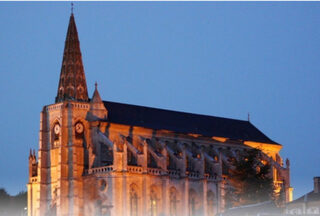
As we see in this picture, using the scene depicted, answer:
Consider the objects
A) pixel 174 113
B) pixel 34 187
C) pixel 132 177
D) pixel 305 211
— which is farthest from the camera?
pixel 174 113

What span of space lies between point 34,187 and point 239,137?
31806mm

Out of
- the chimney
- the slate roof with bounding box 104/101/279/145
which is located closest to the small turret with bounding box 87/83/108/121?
the slate roof with bounding box 104/101/279/145

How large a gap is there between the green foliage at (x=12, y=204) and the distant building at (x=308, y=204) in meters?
73.1

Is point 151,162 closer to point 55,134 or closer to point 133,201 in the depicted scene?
point 133,201

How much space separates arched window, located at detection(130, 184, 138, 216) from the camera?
100875 millimetres

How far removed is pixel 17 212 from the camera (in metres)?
156

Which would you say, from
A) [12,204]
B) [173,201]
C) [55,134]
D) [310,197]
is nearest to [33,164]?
[55,134]

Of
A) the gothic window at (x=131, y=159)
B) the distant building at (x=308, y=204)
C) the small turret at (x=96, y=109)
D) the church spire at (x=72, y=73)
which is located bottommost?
the distant building at (x=308, y=204)

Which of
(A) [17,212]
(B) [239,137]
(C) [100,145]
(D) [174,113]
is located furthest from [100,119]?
(A) [17,212]

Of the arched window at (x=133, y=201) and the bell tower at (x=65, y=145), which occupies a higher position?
the bell tower at (x=65, y=145)

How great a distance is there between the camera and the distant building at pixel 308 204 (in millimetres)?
84000

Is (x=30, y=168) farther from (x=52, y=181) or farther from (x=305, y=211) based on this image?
(x=305, y=211)

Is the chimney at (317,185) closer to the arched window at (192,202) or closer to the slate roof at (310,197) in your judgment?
the slate roof at (310,197)

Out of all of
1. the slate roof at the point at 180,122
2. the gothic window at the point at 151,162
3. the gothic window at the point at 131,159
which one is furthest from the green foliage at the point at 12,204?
the gothic window at the point at 131,159
